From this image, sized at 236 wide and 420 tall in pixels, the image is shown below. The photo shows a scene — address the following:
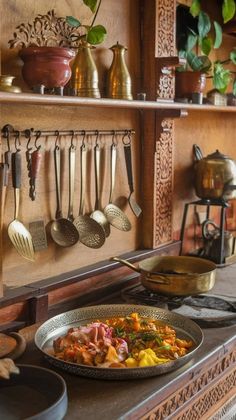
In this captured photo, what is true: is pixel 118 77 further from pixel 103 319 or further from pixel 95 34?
pixel 103 319

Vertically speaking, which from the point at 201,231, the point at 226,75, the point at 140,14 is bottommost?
the point at 201,231

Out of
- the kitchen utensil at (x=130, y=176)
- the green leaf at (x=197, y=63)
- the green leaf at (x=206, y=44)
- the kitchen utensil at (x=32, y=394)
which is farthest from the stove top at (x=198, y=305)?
the green leaf at (x=206, y=44)

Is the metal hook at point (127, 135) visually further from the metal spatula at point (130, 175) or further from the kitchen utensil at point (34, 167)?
the kitchen utensil at point (34, 167)

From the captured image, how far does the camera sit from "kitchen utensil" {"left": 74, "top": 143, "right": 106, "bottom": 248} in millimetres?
1890

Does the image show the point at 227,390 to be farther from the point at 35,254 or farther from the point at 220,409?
the point at 35,254

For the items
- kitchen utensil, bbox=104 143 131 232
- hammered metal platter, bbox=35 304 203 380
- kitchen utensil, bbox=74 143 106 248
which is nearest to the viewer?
hammered metal platter, bbox=35 304 203 380

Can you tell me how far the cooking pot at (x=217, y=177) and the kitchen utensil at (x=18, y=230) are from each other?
Answer: 3.29 ft

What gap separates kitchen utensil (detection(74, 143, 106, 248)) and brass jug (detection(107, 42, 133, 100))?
0.20m

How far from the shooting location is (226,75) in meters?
→ 2.57

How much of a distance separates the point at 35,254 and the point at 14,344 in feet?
1.28

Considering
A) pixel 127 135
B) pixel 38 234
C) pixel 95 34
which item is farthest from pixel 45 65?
pixel 127 135

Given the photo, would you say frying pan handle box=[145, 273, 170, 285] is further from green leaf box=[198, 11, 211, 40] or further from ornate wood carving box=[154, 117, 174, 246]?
green leaf box=[198, 11, 211, 40]

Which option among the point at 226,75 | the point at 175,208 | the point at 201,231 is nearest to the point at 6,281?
the point at 175,208

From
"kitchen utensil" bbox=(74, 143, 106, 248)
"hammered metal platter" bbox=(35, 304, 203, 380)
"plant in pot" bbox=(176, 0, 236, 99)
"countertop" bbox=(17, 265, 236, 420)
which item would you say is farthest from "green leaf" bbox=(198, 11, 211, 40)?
"countertop" bbox=(17, 265, 236, 420)
